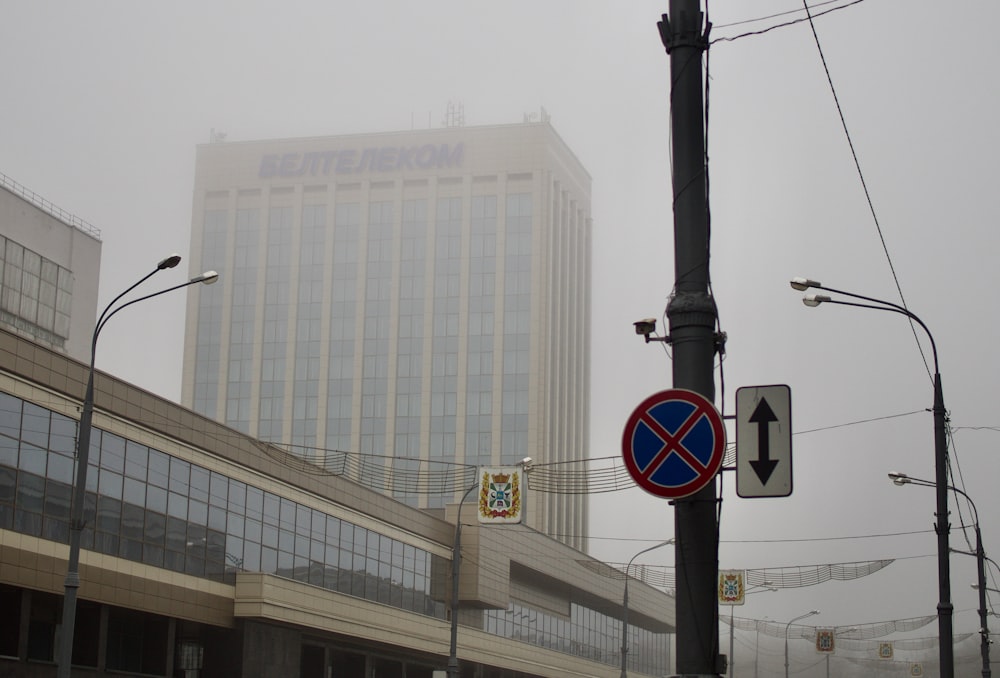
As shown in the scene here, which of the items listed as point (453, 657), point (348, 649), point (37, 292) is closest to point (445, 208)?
point (37, 292)

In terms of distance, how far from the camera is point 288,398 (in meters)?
134

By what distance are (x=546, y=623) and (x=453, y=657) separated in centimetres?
3806

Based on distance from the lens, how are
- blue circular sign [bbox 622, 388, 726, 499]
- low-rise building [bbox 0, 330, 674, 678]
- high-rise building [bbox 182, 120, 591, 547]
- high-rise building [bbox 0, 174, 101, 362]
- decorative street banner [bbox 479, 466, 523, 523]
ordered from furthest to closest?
high-rise building [bbox 182, 120, 591, 547]
high-rise building [bbox 0, 174, 101, 362]
decorative street banner [bbox 479, 466, 523, 523]
low-rise building [bbox 0, 330, 674, 678]
blue circular sign [bbox 622, 388, 726, 499]

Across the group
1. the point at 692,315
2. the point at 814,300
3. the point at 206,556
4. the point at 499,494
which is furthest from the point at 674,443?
the point at 206,556

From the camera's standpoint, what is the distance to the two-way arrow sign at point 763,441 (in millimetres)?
10555

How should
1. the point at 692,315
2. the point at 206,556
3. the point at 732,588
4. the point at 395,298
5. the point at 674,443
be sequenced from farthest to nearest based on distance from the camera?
the point at 395,298
the point at 732,588
the point at 206,556
the point at 692,315
the point at 674,443

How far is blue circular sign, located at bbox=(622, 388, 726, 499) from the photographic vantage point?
31.7 ft

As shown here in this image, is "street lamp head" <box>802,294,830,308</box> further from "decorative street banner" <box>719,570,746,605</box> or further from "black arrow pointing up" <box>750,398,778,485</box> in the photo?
"decorative street banner" <box>719,570,746,605</box>

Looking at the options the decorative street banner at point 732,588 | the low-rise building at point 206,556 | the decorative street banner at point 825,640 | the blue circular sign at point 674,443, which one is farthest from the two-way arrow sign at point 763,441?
the decorative street banner at point 825,640

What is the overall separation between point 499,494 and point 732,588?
20038 mm

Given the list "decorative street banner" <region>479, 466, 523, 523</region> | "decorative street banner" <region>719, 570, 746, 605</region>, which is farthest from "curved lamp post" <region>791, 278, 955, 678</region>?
"decorative street banner" <region>719, 570, 746, 605</region>

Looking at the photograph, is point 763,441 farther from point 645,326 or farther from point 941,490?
point 941,490

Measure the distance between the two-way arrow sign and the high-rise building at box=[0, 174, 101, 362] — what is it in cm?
5298

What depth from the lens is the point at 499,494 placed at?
158ft
